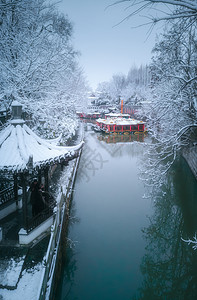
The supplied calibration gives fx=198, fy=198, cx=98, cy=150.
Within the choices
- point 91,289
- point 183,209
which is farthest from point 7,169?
point 183,209

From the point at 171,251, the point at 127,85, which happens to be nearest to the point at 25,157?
the point at 171,251

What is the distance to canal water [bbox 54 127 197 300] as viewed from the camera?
276 inches

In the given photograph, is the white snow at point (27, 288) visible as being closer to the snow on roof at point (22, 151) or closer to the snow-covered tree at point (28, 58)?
the snow on roof at point (22, 151)

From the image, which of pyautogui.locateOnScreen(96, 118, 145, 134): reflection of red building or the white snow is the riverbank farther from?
pyautogui.locateOnScreen(96, 118, 145, 134): reflection of red building

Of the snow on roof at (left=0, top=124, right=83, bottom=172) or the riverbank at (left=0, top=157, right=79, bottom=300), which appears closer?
the riverbank at (left=0, top=157, right=79, bottom=300)

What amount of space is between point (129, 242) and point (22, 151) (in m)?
6.49

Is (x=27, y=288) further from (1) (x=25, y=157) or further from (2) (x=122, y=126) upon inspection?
(2) (x=122, y=126)

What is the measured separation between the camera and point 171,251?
8789 mm

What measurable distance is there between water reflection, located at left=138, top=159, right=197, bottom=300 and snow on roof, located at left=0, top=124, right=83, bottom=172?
185 inches

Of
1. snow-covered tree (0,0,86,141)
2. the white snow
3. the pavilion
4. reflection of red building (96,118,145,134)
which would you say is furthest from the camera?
reflection of red building (96,118,145,134)

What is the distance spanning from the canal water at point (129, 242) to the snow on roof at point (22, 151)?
4.22 metres

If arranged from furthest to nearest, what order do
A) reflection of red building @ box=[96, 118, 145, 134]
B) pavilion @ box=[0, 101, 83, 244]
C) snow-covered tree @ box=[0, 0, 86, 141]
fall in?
reflection of red building @ box=[96, 118, 145, 134], snow-covered tree @ box=[0, 0, 86, 141], pavilion @ box=[0, 101, 83, 244]

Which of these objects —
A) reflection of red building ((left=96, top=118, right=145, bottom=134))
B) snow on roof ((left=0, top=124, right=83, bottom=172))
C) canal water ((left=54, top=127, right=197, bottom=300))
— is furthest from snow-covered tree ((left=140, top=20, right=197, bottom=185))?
reflection of red building ((left=96, top=118, right=145, bottom=134))

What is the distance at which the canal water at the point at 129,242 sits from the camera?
23.0 ft
